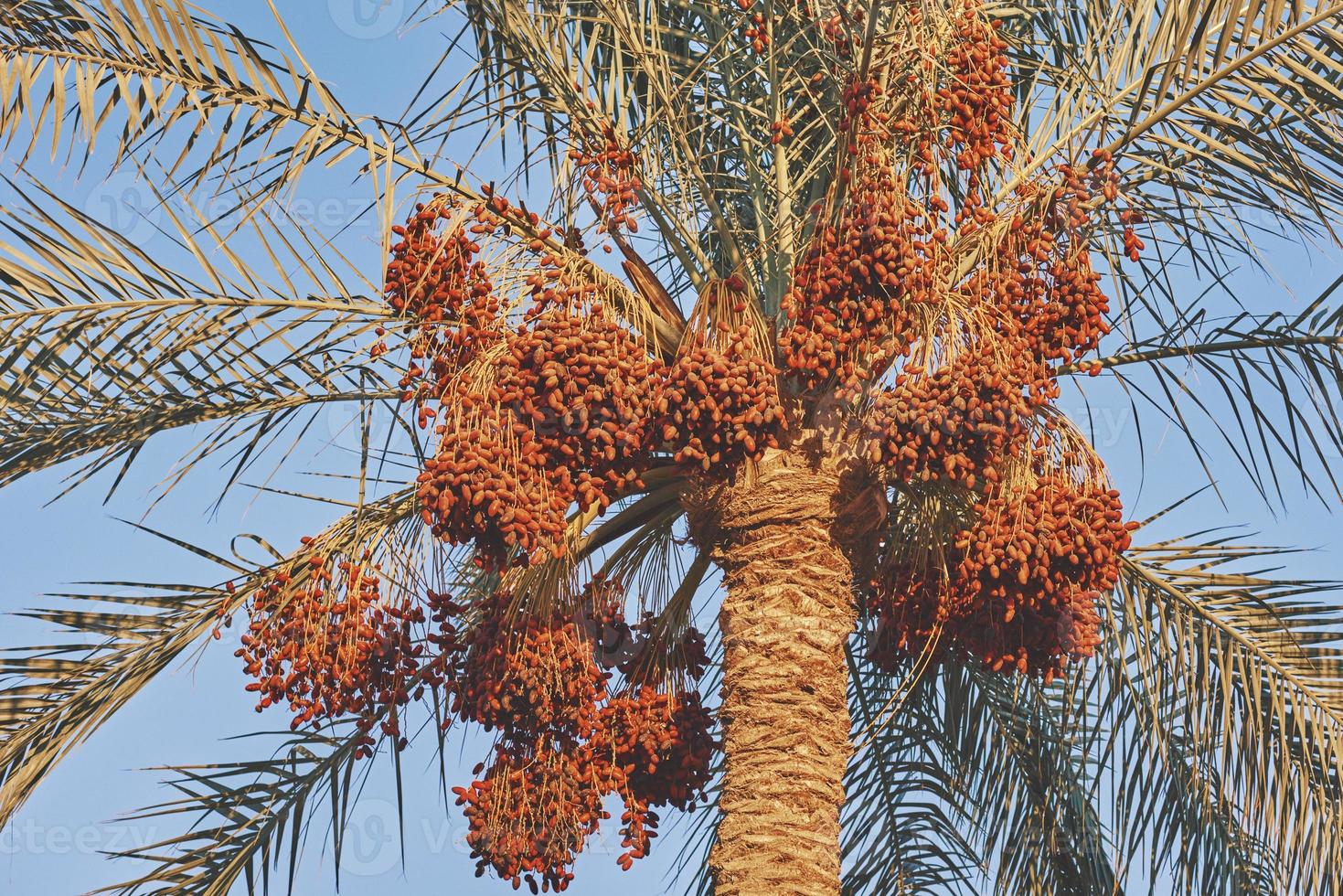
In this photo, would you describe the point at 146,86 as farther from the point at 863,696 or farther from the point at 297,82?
the point at 863,696

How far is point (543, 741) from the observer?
570 cm

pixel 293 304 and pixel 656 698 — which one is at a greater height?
pixel 293 304

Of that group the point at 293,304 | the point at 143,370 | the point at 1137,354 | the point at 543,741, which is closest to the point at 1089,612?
the point at 1137,354

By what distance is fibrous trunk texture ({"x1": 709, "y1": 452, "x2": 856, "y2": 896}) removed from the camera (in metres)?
5.12

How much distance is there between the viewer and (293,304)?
5.82 metres

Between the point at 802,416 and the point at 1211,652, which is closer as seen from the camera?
the point at 802,416

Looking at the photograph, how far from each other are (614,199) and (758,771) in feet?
6.38

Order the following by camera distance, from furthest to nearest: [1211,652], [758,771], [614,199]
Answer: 1. [1211,652]
2. [614,199]
3. [758,771]

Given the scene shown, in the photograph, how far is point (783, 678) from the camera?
534 centimetres

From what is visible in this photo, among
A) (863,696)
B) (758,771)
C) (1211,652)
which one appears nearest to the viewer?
(758,771)

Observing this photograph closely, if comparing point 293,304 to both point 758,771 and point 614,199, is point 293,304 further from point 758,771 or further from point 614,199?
point 758,771

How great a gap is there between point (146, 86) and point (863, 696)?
405cm

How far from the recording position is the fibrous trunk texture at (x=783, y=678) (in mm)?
5125

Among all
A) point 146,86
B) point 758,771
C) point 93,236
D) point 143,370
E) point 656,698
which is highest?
point 146,86
